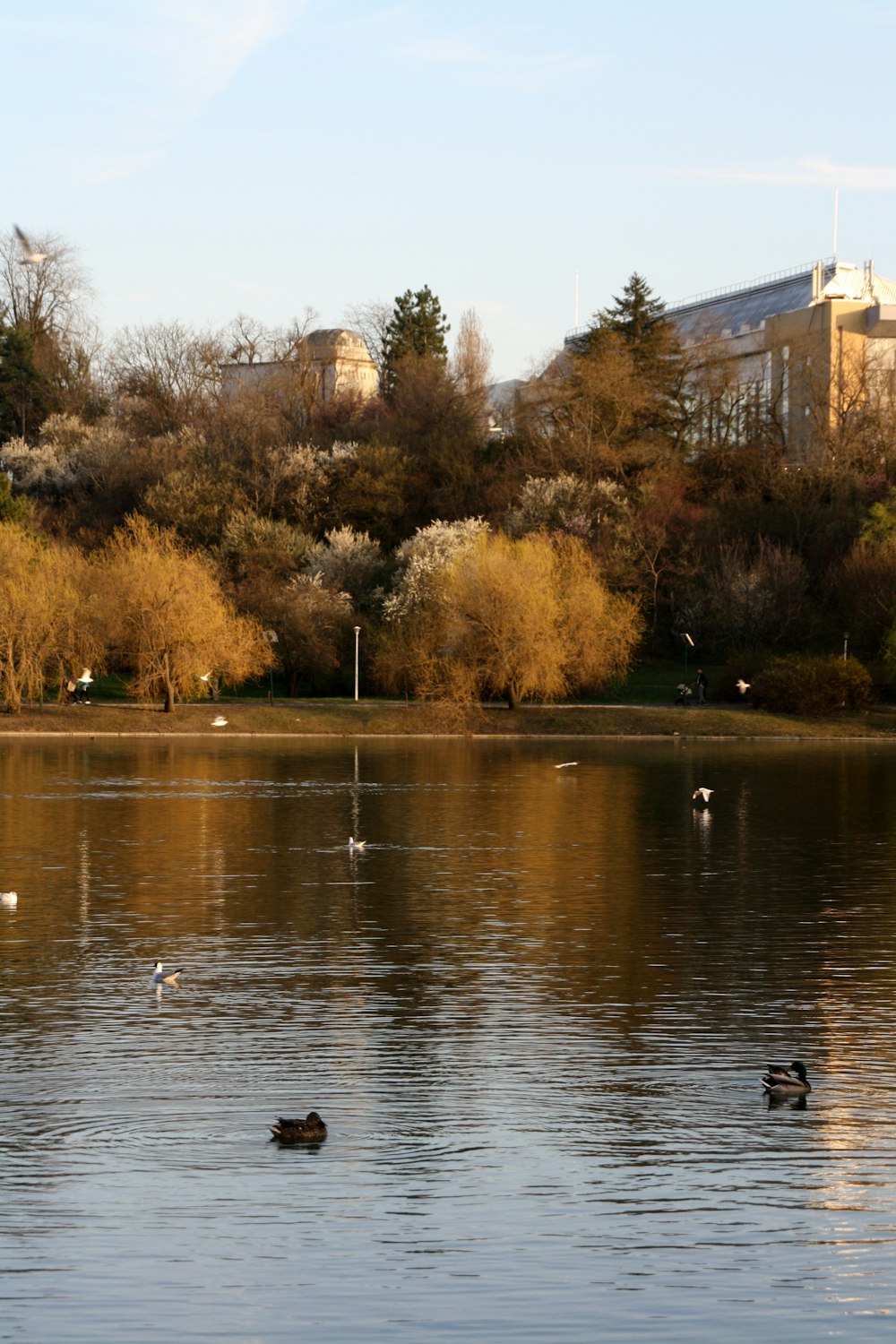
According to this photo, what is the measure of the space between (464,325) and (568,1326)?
108 meters

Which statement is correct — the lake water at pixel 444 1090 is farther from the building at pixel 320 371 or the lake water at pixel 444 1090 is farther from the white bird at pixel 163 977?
the building at pixel 320 371

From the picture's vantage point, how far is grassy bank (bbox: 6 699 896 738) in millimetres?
65188

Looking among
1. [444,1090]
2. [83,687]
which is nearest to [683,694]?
[83,687]

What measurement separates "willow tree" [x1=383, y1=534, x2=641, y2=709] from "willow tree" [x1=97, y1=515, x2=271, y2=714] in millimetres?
8128

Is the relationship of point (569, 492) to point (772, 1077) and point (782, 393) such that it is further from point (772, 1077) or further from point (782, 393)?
point (772, 1077)

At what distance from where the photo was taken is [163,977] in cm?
1866

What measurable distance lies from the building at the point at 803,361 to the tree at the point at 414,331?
56.3 ft

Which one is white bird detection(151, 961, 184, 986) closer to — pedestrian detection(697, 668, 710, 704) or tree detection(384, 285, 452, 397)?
pedestrian detection(697, 668, 710, 704)

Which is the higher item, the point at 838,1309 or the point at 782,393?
the point at 782,393

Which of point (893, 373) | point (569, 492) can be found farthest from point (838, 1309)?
point (893, 373)

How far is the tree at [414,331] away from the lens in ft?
372

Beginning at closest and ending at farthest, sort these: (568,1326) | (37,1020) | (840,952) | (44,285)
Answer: (568,1326)
(37,1020)
(840,952)
(44,285)

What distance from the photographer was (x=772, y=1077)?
46.0ft

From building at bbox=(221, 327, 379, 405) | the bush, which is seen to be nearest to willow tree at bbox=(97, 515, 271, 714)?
the bush
